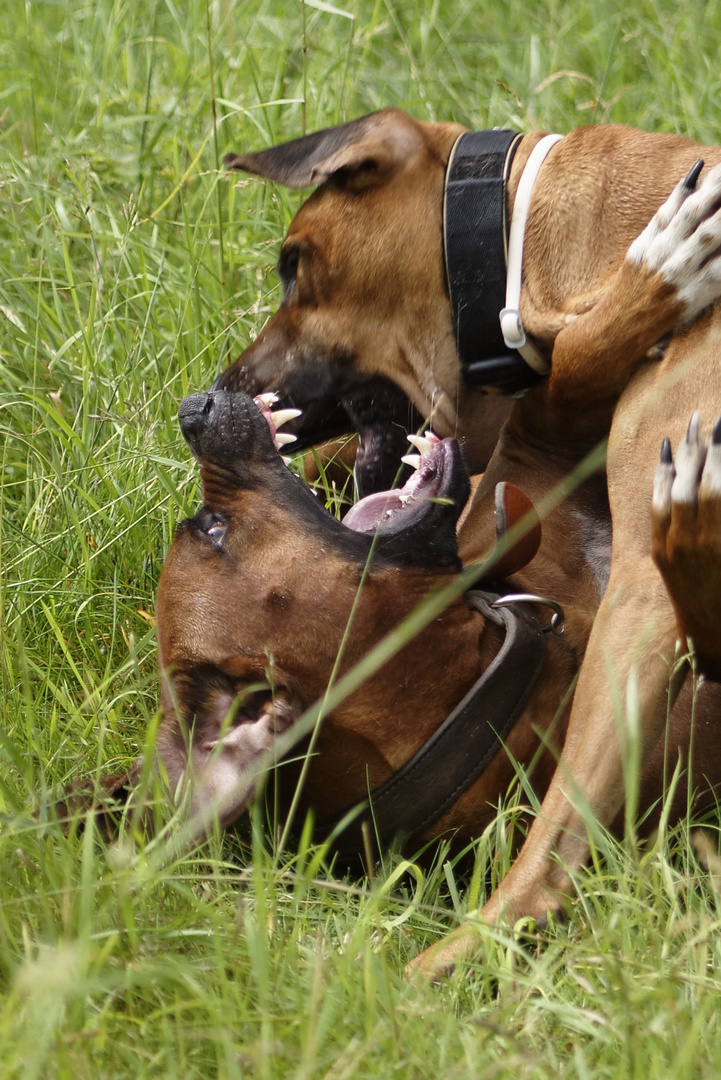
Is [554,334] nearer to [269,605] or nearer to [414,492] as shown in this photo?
[414,492]

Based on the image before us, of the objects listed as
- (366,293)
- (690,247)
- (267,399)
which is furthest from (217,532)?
(690,247)

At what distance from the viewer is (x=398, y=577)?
9.14 feet

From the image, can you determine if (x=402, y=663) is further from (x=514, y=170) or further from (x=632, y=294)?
(x=514, y=170)

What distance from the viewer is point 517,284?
10.1ft

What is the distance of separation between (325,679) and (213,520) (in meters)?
0.52

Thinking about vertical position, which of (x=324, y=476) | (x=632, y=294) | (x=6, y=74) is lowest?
(x=324, y=476)

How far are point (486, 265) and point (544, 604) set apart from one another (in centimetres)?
86

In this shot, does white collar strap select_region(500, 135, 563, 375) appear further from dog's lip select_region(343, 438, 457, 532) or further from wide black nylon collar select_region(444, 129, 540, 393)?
dog's lip select_region(343, 438, 457, 532)

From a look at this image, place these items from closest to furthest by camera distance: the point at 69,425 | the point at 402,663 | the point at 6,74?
the point at 402,663 < the point at 69,425 < the point at 6,74

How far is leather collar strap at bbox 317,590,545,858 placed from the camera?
2594 millimetres

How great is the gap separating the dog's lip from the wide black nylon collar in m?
0.24

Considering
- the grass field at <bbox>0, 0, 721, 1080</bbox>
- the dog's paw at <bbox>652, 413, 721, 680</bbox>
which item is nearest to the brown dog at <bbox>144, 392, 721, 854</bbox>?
the grass field at <bbox>0, 0, 721, 1080</bbox>

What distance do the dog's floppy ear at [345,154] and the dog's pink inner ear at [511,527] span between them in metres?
0.97

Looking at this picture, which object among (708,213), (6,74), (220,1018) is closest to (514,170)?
(708,213)
